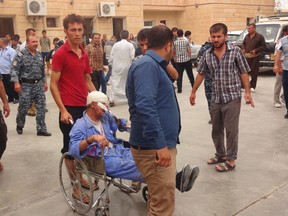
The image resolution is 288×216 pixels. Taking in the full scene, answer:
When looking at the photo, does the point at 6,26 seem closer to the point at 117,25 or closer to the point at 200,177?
the point at 117,25

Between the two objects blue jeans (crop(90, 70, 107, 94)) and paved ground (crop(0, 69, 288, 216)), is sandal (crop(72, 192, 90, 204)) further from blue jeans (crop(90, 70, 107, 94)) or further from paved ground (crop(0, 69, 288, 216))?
blue jeans (crop(90, 70, 107, 94))

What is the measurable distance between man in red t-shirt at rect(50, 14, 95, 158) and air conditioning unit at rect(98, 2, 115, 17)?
55.4 ft

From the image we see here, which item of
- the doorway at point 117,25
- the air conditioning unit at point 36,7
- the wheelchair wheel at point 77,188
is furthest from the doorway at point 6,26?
the wheelchair wheel at point 77,188

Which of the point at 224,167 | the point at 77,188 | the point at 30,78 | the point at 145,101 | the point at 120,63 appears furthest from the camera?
the point at 120,63

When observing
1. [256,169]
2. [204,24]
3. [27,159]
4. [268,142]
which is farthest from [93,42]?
[204,24]

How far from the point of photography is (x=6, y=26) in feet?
57.1

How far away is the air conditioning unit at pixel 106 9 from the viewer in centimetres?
2003

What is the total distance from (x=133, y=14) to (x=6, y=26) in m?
7.54

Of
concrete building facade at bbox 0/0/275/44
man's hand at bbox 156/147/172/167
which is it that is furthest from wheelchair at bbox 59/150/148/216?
concrete building facade at bbox 0/0/275/44

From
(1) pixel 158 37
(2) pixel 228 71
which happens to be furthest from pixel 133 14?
(1) pixel 158 37

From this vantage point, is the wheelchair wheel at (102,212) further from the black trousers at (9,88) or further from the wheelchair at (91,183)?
the black trousers at (9,88)

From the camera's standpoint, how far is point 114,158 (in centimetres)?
319

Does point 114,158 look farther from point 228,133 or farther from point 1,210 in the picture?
point 228,133

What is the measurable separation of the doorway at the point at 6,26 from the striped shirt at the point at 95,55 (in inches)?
416
